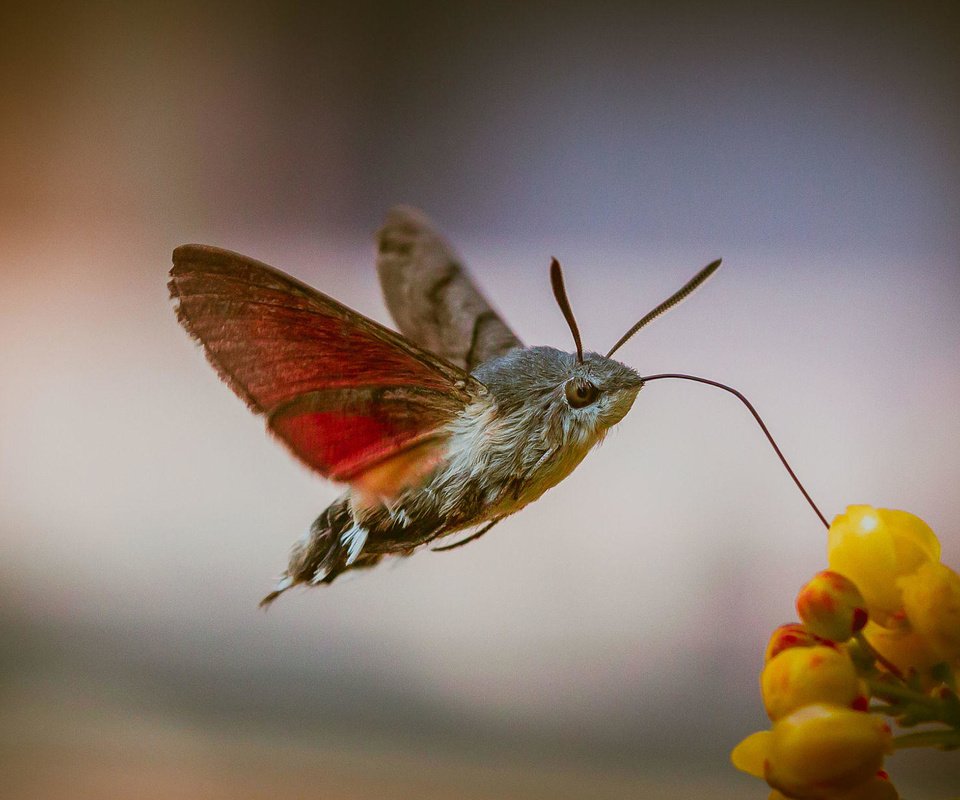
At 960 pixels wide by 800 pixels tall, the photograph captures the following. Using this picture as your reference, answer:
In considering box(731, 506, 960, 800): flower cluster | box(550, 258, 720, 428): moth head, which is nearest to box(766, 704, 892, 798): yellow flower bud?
box(731, 506, 960, 800): flower cluster

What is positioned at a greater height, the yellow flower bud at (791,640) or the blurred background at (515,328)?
the blurred background at (515,328)

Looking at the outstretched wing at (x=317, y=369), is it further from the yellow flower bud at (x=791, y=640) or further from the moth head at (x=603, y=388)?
the yellow flower bud at (x=791, y=640)

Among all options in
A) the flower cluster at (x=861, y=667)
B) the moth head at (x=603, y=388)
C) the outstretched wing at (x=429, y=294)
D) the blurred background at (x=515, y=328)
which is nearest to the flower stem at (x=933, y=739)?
the flower cluster at (x=861, y=667)

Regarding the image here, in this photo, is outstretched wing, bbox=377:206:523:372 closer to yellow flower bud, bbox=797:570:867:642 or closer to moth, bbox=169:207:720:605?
moth, bbox=169:207:720:605

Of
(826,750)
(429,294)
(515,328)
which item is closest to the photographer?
(826,750)

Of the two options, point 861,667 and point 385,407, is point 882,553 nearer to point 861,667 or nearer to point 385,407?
point 861,667

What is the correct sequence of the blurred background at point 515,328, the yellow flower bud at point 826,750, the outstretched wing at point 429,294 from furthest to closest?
the blurred background at point 515,328, the outstretched wing at point 429,294, the yellow flower bud at point 826,750

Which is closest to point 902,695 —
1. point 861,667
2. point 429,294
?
point 861,667
